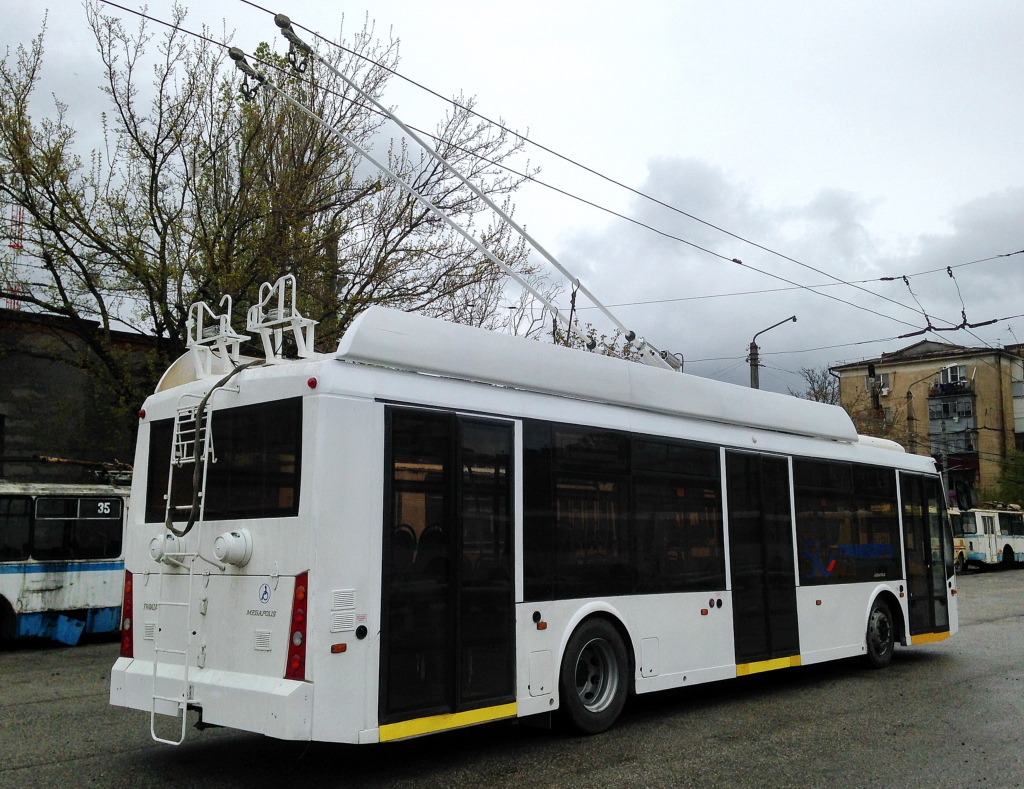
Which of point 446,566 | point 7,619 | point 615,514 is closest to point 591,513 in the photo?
point 615,514

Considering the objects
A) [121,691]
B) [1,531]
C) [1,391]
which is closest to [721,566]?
[121,691]

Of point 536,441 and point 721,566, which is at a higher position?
point 536,441

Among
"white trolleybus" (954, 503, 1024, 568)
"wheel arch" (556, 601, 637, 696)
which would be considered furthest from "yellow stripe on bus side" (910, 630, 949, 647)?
"white trolleybus" (954, 503, 1024, 568)

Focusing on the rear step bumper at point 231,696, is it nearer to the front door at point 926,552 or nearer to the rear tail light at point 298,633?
the rear tail light at point 298,633

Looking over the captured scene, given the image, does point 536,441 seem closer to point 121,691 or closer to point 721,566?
point 721,566

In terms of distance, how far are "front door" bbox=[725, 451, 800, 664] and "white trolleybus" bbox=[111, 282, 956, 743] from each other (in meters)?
0.04

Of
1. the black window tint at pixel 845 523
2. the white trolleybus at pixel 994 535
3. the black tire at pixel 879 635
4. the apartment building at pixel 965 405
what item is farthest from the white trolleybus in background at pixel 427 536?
the apartment building at pixel 965 405

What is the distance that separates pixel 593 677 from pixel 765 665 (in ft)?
8.99

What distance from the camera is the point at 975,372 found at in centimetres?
6569

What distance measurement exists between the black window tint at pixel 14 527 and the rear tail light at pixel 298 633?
10762mm

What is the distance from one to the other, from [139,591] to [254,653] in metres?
1.65

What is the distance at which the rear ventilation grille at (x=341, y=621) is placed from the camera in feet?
20.1

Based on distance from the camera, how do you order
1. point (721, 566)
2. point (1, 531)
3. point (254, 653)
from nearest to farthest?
point (254, 653)
point (721, 566)
point (1, 531)

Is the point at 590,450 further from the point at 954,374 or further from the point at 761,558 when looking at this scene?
the point at 954,374
